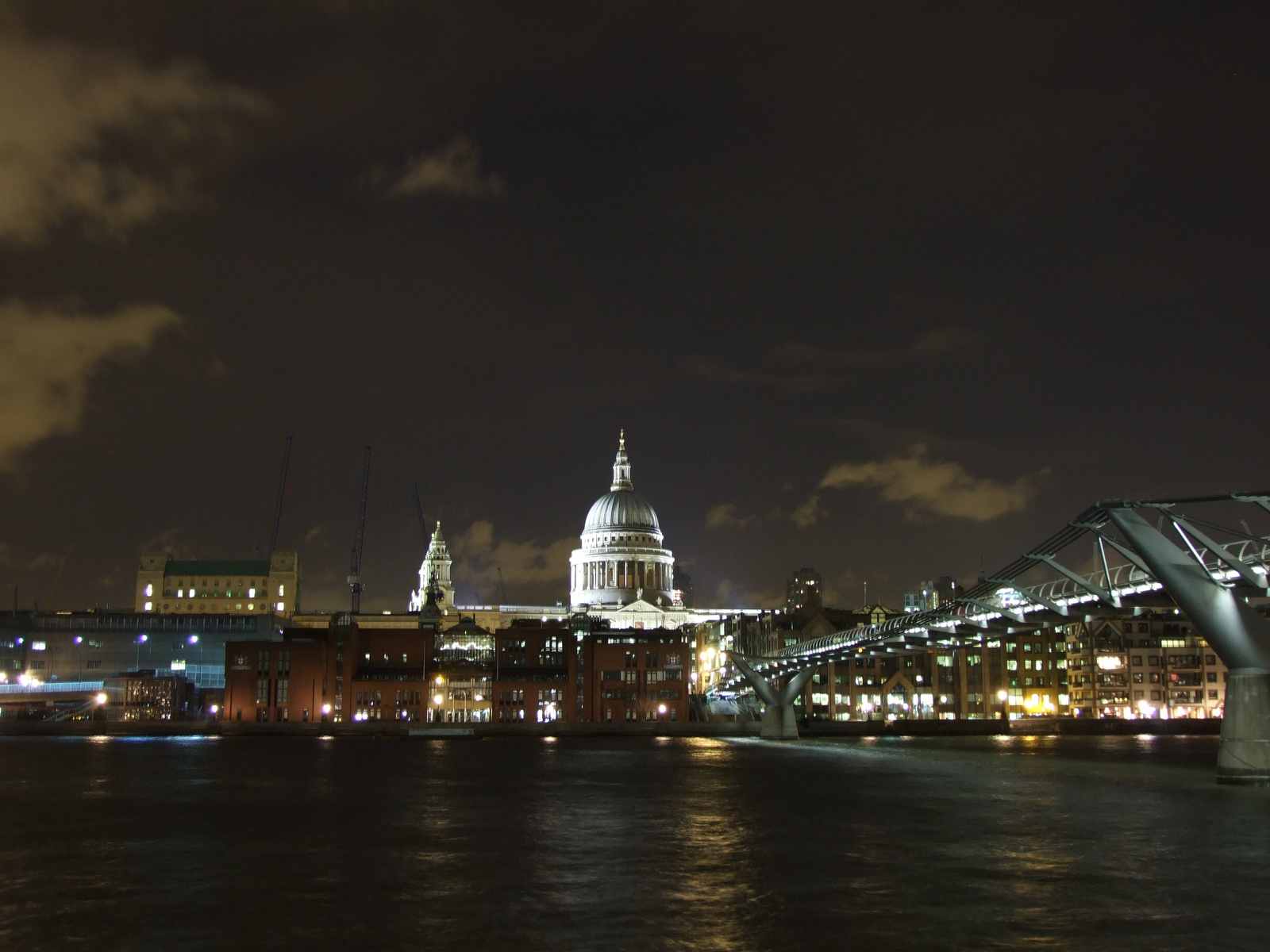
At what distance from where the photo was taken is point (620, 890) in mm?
34469

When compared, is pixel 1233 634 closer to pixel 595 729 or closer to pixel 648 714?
pixel 595 729

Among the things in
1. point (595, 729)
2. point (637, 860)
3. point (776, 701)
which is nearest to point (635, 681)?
point (595, 729)

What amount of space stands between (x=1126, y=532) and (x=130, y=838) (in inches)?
1560

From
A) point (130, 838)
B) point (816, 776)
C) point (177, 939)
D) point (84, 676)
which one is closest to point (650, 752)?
point (816, 776)

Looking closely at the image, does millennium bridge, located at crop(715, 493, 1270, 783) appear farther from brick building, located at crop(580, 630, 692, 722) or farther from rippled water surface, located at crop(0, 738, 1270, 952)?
brick building, located at crop(580, 630, 692, 722)

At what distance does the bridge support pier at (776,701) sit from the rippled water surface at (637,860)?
40661 mm

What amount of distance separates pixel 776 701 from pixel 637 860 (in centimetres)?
8222

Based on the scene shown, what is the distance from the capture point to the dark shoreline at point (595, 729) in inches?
5236

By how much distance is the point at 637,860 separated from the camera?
4006 centimetres

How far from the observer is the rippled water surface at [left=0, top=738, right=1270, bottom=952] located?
29.5 meters

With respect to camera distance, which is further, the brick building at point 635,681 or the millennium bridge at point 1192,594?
the brick building at point 635,681

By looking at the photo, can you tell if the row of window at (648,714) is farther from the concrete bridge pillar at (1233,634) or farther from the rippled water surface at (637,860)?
the concrete bridge pillar at (1233,634)

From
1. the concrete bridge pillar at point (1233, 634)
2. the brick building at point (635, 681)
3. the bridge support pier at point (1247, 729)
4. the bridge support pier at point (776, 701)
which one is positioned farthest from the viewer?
the brick building at point (635, 681)

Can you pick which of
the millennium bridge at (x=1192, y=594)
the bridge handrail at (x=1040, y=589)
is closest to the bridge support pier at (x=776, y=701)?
the bridge handrail at (x=1040, y=589)
